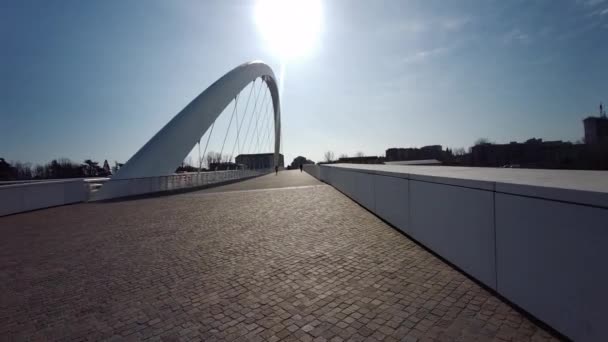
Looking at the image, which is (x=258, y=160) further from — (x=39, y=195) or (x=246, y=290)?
(x=246, y=290)

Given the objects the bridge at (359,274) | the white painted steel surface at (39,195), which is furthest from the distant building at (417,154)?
the bridge at (359,274)

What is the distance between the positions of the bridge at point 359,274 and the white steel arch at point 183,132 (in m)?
11.2

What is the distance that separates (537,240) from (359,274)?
1898 millimetres

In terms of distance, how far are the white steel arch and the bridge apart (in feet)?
36.7

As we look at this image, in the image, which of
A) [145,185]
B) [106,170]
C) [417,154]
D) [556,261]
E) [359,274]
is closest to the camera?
[556,261]

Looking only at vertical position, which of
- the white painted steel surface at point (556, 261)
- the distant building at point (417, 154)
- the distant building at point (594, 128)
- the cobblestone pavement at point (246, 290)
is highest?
the distant building at point (594, 128)

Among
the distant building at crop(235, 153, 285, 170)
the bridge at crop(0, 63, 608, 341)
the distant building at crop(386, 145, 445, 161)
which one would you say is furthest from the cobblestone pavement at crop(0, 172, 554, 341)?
the distant building at crop(386, 145, 445, 161)

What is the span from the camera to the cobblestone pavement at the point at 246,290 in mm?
2469

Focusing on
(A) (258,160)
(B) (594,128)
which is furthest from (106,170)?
(B) (594,128)

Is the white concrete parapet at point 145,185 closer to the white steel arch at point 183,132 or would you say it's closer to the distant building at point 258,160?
the white steel arch at point 183,132

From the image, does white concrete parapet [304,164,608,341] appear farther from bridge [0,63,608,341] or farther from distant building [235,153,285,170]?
distant building [235,153,285,170]

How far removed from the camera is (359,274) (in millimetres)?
3562

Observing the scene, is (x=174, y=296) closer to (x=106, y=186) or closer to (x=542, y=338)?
(x=542, y=338)

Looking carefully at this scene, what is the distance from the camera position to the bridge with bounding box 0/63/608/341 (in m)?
2.28
